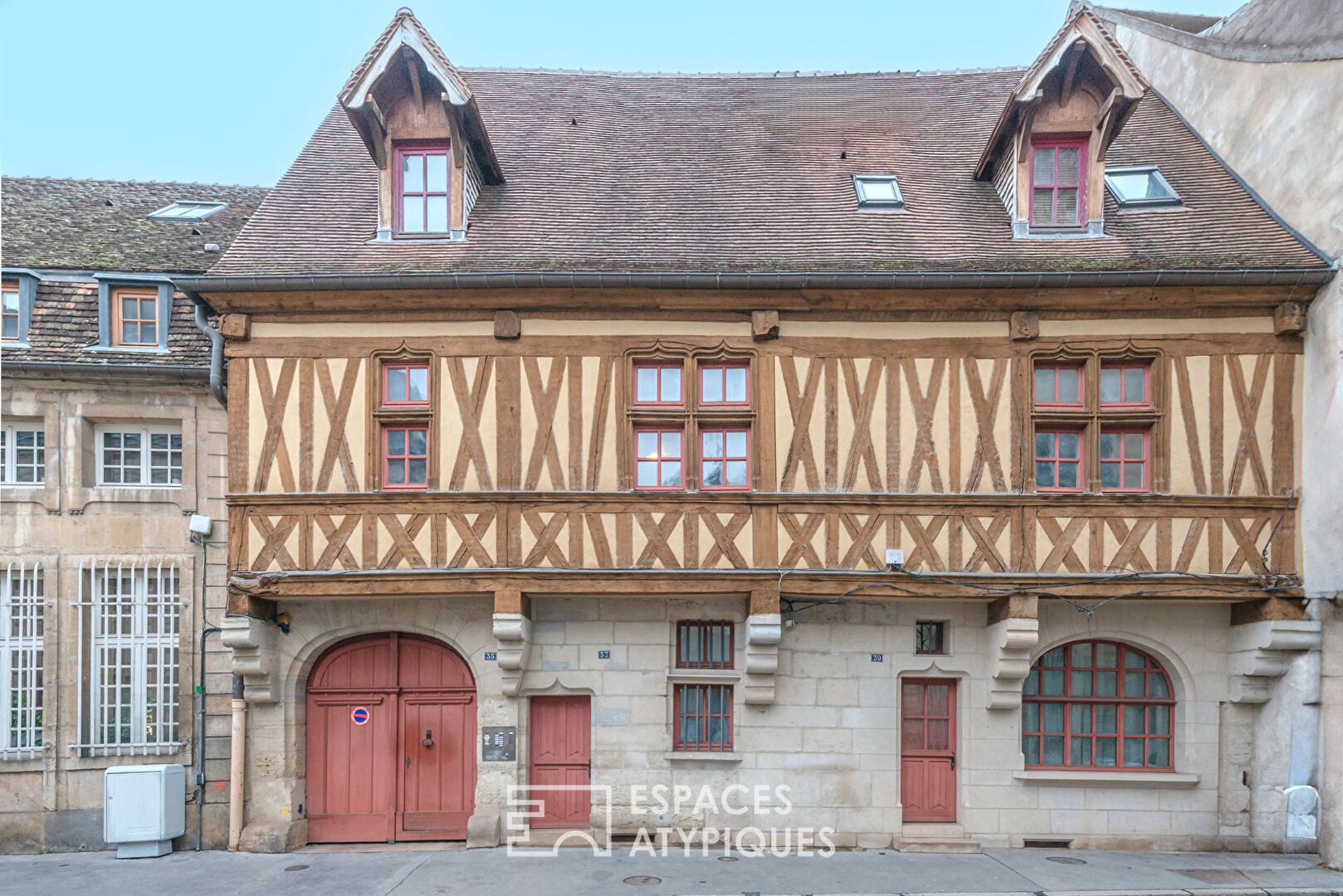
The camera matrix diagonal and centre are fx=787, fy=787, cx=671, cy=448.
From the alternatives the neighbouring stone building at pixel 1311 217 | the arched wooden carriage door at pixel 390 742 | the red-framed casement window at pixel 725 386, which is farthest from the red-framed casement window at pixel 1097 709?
the arched wooden carriage door at pixel 390 742

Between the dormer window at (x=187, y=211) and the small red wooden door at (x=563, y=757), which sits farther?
the dormer window at (x=187, y=211)

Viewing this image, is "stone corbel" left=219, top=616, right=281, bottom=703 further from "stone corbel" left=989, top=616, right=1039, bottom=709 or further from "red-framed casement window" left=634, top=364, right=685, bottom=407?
"stone corbel" left=989, top=616, right=1039, bottom=709

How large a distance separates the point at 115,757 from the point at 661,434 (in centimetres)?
687

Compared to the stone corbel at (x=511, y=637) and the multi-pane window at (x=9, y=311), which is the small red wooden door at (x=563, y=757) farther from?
the multi-pane window at (x=9, y=311)

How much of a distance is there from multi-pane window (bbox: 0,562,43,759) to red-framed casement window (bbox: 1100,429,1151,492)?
11.5 meters

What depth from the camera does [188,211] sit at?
425 inches

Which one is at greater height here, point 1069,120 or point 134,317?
point 1069,120

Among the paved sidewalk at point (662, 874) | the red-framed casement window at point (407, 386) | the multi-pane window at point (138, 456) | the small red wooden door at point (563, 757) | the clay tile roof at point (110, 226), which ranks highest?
the clay tile roof at point (110, 226)

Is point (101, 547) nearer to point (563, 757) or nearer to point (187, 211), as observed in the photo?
point (187, 211)

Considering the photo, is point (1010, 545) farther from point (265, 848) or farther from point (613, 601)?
point (265, 848)

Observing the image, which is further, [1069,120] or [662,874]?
[1069,120]

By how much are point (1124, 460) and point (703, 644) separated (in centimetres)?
477

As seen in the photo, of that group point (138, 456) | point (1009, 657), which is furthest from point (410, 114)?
point (1009, 657)

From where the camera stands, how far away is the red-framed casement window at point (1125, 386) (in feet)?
26.7
